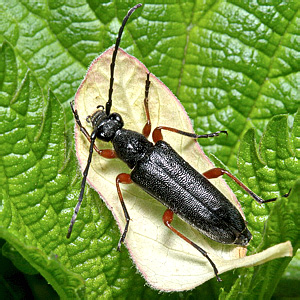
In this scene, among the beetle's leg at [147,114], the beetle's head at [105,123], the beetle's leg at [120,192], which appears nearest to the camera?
the beetle's leg at [120,192]

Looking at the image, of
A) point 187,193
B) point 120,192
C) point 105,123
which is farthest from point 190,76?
point 120,192

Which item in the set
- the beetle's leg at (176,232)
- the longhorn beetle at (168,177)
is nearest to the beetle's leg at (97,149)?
the longhorn beetle at (168,177)

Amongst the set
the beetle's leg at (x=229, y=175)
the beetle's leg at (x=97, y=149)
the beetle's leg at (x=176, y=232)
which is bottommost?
the beetle's leg at (x=176, y=232)

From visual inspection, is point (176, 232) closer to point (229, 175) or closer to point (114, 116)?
point (229, 175)

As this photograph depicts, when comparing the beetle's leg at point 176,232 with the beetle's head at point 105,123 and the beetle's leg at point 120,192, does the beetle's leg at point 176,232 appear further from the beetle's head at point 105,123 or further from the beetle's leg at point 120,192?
the beetle's head at point 105,123

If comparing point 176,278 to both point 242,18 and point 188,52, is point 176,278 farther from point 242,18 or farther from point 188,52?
point 242,18

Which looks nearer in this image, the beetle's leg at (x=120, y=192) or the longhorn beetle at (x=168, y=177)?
the beetle's leg at (x=120, y=192)

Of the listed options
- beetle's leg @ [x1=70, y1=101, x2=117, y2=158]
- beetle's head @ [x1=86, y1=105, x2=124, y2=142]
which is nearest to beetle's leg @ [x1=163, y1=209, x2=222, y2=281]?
beetle's leg @ [x1=70, y1=101, x2=117, y2=158]

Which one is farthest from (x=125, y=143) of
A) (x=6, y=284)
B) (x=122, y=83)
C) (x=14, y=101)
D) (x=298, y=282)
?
(x=298, y=282)

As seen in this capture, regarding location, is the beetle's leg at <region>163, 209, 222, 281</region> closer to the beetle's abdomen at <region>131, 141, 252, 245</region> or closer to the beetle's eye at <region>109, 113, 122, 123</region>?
the beetle's abdomen at <region>131, 141, 252, 245</region>
